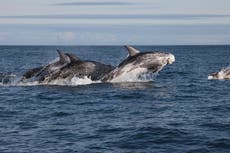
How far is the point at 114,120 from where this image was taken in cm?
2523

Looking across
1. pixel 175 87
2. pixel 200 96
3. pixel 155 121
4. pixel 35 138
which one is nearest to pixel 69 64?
pixel 175 87

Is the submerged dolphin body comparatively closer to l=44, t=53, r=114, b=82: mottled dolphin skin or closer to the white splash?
l=44, t=53, r=114, b=82: mottled dolphin skin

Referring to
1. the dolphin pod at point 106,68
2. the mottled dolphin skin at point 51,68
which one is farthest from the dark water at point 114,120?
the mottled dolphin skin at point 51,68

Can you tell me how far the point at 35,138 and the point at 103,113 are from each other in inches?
257

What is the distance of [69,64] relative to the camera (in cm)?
4122

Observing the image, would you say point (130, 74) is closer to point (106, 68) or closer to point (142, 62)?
point (142, 62)

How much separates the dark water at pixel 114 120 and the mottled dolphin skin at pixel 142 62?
2.54 m

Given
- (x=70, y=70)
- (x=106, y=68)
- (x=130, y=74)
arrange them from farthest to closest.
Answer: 1. (x=106, y=68)
2. (x=130, y=74)
3. (x=70, y=70)

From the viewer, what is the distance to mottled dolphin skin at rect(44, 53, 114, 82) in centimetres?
4119

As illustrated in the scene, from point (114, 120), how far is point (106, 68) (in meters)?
17.5

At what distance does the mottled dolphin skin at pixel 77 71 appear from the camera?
41.2 metres

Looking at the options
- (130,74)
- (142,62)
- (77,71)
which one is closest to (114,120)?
(142,62)

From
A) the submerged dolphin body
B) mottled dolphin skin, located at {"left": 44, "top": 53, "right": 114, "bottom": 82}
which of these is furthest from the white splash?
mottled dolphin skin, located at {"left": 44, "top": 53, "right": 114, "bottom": 82}

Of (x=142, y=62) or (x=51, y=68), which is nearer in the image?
(x=142, y=62)
